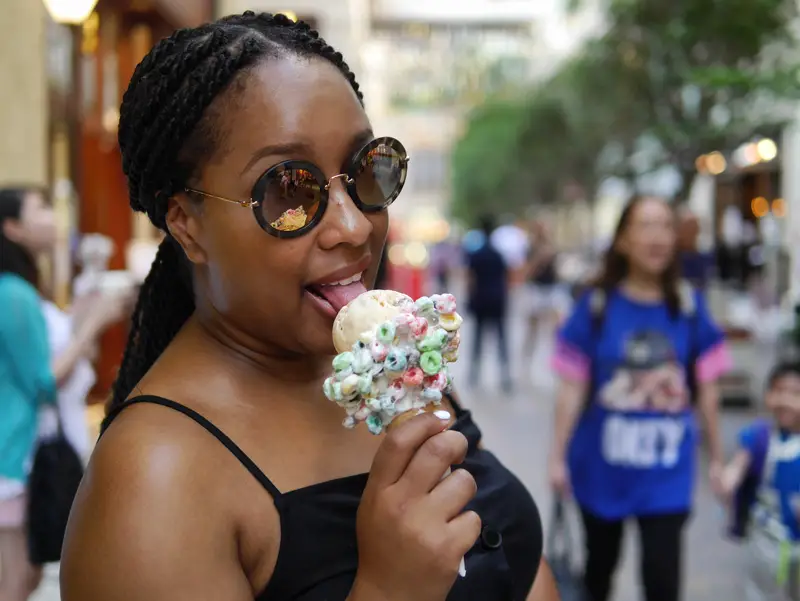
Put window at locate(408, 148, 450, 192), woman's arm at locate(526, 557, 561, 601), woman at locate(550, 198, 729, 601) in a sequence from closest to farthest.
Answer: woman's arm at locate(526, 557, 561, 601)
woman at locate(550, 198, 729, 601)
window at locate(408, 148, 450, 192)

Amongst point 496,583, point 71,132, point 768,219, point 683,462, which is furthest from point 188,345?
point 768,219

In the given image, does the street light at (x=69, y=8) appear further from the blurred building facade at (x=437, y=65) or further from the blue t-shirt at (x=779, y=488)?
the blurred building facade at (x=437, y=65)

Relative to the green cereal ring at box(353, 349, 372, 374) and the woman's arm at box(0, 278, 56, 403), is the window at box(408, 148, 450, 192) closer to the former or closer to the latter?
the woman's arm at box(0, 278, 56, 403)

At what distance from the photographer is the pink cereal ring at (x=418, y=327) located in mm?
1342

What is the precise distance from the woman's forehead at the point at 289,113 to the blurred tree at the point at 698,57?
412 inches

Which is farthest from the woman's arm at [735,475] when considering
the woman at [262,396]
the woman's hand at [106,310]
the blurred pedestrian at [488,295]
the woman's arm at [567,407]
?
the blurred pedestrian at [488,295]

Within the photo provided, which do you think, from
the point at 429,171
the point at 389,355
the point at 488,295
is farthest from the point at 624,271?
the point at 429,171


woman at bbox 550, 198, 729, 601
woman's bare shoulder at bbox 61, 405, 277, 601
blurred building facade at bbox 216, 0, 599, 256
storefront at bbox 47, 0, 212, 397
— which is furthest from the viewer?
blurred building facade at bbox 216, 0, 599, 256

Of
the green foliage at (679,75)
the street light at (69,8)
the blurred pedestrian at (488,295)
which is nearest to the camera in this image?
the street light at (69,8)

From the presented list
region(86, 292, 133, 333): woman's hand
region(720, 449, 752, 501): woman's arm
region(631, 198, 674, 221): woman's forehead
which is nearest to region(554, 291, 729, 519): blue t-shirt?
region(631, 198, 674, 221): woman's forehead

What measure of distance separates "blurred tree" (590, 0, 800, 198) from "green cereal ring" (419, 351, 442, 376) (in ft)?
34.7

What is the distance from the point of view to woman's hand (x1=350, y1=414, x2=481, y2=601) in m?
1.30

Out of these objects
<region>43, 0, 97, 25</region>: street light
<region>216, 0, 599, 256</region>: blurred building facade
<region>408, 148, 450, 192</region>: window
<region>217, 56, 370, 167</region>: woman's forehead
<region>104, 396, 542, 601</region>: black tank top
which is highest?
<region>216, 0, 599, 256</region>: blurred building facade

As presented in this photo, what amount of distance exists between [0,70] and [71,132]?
6.50ft
